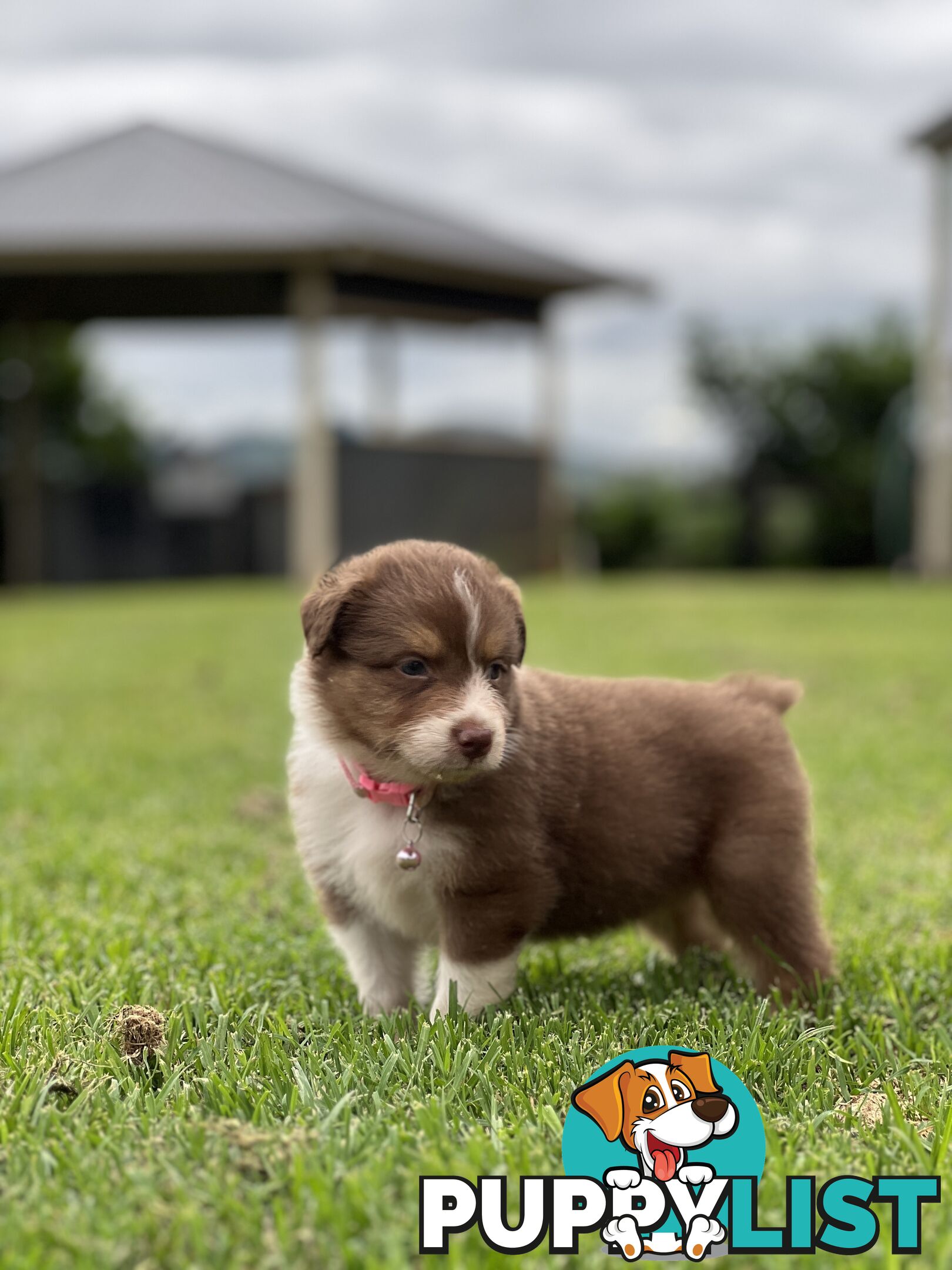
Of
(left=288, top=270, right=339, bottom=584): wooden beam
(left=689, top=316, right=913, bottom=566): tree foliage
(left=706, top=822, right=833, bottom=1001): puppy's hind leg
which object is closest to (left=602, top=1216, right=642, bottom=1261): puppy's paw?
(left=706, top=822, right=833, bottom=1001): puppy's hind leg

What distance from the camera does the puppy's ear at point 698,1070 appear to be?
244 cm

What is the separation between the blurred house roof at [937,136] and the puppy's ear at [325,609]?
18.0 metres

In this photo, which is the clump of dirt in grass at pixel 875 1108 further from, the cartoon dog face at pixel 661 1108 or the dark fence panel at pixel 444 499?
the dark fence panel at pixel 444 499

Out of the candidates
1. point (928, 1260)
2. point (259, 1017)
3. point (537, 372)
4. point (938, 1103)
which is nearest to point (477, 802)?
point (259, 1017)

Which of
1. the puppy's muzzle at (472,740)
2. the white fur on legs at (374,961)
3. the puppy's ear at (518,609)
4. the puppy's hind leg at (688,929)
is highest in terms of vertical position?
the puppy's ear at (518,609)

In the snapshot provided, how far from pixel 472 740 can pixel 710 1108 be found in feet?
3.00

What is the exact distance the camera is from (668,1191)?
2.26m

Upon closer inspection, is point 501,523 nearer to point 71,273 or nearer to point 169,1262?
point 71,273

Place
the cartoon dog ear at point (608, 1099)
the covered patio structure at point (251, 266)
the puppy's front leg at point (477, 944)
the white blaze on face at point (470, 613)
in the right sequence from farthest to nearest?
the covered patio structure at point (251, 266)
the puppy's front leg at point (477, 944)
the white blaze on face at point (470, 613)
the cartoon dog ear at point (608, 1099)

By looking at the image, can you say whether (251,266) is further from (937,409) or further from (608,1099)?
(608,1099)

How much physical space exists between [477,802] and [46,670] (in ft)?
28.2

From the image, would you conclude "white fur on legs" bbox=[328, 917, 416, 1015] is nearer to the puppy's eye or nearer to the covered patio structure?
the puppy's eye

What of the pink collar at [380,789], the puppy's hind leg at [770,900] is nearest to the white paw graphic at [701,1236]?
the pink collar at [380,789]

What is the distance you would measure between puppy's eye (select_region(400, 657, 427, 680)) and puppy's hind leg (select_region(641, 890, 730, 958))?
1.34 m
